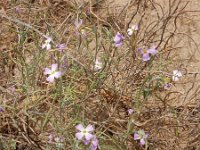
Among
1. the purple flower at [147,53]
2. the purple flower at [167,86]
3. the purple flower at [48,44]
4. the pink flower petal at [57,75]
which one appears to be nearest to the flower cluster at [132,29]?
the purple flower at [147,53]

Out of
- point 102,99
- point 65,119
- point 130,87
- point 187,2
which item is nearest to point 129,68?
point 130,87

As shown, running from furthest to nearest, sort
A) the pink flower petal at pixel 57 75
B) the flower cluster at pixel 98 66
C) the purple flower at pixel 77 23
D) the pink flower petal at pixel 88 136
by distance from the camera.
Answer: the purple flower at pixel 77 23, the flower cluster at pixel 98 66, the pink flower petal at pixel 57 75, the pink flower petal at pixel 88 136

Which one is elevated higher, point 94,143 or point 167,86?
point 167,86

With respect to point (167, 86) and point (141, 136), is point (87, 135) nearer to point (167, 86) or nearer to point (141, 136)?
point (141, 136)

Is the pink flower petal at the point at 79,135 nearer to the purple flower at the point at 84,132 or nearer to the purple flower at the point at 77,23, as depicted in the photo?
the purple flower at the point at 84,132

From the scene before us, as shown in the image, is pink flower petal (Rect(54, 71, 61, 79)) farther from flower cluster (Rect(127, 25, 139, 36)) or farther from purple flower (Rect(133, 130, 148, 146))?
flower cluster (Rect(127, 25, 139, 36))

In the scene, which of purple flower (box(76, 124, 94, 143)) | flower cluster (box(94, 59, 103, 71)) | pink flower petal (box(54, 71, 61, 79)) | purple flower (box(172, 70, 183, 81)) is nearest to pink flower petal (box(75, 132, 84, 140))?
purple flower (box(76, 124, 94, 143))

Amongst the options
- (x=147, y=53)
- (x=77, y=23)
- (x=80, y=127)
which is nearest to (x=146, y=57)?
(x=147, y=53)

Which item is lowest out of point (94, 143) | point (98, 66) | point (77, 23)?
point (94, 143)
